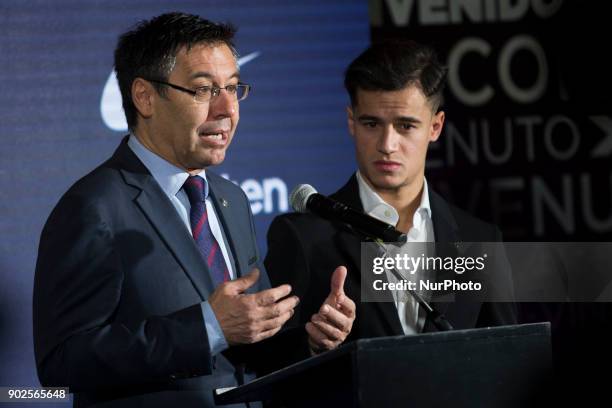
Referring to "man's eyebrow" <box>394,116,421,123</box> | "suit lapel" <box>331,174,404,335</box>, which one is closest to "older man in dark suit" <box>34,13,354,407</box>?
"suit lapel" <box>331,174,404,335</box>

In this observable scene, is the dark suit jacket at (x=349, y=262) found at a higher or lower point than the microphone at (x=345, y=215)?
lower

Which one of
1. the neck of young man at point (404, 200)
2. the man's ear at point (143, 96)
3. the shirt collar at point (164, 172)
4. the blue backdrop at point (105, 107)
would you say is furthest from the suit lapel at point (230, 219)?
the blue backdrop at point (105, 107)

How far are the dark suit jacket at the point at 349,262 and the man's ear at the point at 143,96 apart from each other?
637mm

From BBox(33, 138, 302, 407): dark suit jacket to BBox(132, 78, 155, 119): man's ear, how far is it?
7.1 inches

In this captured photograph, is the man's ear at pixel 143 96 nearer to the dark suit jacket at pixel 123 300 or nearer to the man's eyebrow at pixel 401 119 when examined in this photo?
the dark suit jacket at pixel 123 300

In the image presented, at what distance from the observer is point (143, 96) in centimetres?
262

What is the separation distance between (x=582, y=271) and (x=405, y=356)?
2.40m

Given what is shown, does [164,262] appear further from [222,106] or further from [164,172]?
[222,106]

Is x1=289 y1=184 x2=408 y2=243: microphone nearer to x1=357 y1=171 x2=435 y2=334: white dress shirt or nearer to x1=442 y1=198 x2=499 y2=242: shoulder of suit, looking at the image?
x1=357 y1=171 x2=435 y2=334: white dress shirt

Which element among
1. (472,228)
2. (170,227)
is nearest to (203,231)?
(170,227)

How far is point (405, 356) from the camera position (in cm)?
184

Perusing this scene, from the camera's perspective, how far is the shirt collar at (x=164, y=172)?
2.54m

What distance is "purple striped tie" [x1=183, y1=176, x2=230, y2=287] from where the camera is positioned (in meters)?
2.49

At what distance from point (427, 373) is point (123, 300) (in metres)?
0.85
